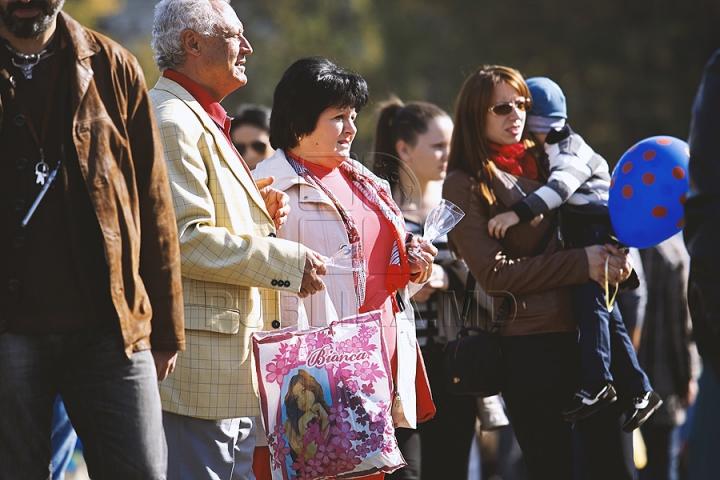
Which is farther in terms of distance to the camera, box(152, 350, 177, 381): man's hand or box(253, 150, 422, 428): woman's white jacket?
box(253, 150, 422, 428): woman's white jacket

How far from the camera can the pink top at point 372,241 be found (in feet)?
13.6

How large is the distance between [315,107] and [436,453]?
1.98m

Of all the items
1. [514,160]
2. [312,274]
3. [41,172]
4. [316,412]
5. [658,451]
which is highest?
[514,160]

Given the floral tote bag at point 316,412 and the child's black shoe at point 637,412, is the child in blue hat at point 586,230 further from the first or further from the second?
the floral tote bag at point 316,412

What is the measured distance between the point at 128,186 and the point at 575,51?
17987mm

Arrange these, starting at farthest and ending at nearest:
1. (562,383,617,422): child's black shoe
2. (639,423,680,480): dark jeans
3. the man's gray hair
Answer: (639,423,680,480): dark jeans, (562,383,617,422): child's black shoe, the man's gray hair

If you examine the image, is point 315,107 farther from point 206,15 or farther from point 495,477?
point 495,477

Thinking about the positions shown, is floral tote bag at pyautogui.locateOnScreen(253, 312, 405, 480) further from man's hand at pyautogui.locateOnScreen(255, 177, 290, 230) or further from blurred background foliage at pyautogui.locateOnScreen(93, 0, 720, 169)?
blurred background foliage at pyautogui.locateOnScreen(93, 0, 720, 169)

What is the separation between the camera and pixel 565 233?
4.83m

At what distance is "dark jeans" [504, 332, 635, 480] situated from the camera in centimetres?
448

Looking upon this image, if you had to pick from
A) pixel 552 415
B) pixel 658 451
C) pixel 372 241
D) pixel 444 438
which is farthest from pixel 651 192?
pixel 658 451

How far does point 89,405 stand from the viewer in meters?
2.93

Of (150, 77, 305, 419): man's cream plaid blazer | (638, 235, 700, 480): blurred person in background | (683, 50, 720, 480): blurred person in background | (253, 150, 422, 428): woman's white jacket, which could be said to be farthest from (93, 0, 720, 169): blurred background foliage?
(683, 50, 720, 480): blurred person in background

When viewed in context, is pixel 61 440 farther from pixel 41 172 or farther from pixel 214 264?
pixel 41 172
